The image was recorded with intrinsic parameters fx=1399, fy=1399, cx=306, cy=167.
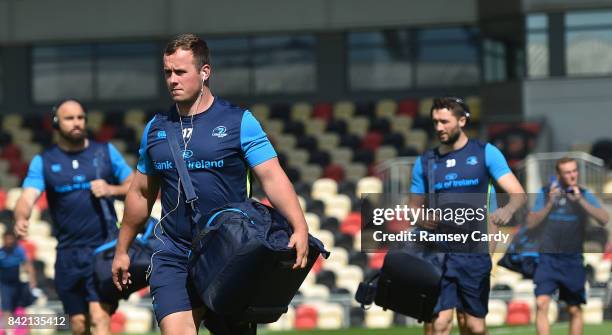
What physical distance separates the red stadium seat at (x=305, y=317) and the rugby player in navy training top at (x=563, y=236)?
610cm

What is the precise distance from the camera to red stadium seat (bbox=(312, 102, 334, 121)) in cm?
2694

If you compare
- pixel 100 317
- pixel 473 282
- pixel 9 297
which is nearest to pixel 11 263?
pixel 9 297

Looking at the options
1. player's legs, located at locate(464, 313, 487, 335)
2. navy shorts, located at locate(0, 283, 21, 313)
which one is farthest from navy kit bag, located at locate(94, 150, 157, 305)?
navy shorts, located at locate(0, 283, 21, 313)

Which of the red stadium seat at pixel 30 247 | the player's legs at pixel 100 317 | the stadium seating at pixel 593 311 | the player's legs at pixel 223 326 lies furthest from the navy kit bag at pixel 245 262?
the red stadium seat at pixel 30 247

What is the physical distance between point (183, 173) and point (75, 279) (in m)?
3.72

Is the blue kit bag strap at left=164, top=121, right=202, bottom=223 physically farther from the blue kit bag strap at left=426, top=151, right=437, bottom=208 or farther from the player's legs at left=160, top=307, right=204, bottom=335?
the blue kit bag strap at left=426, top=151, right=437, bottom=208

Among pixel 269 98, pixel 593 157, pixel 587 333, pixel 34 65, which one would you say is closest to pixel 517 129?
pixel 593 157

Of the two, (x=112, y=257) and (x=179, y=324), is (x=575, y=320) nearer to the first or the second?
(x=112, y=257)

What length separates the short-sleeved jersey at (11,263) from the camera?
1650 cm

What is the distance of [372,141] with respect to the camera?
25688 mm

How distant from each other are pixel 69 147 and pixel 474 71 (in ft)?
56.8

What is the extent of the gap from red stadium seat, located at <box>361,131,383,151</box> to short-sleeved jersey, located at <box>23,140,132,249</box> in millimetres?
14634

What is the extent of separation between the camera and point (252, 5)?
28.2 m

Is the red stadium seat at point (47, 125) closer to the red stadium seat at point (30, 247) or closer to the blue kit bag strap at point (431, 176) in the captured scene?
the red stadium seat at point (30, 247)
